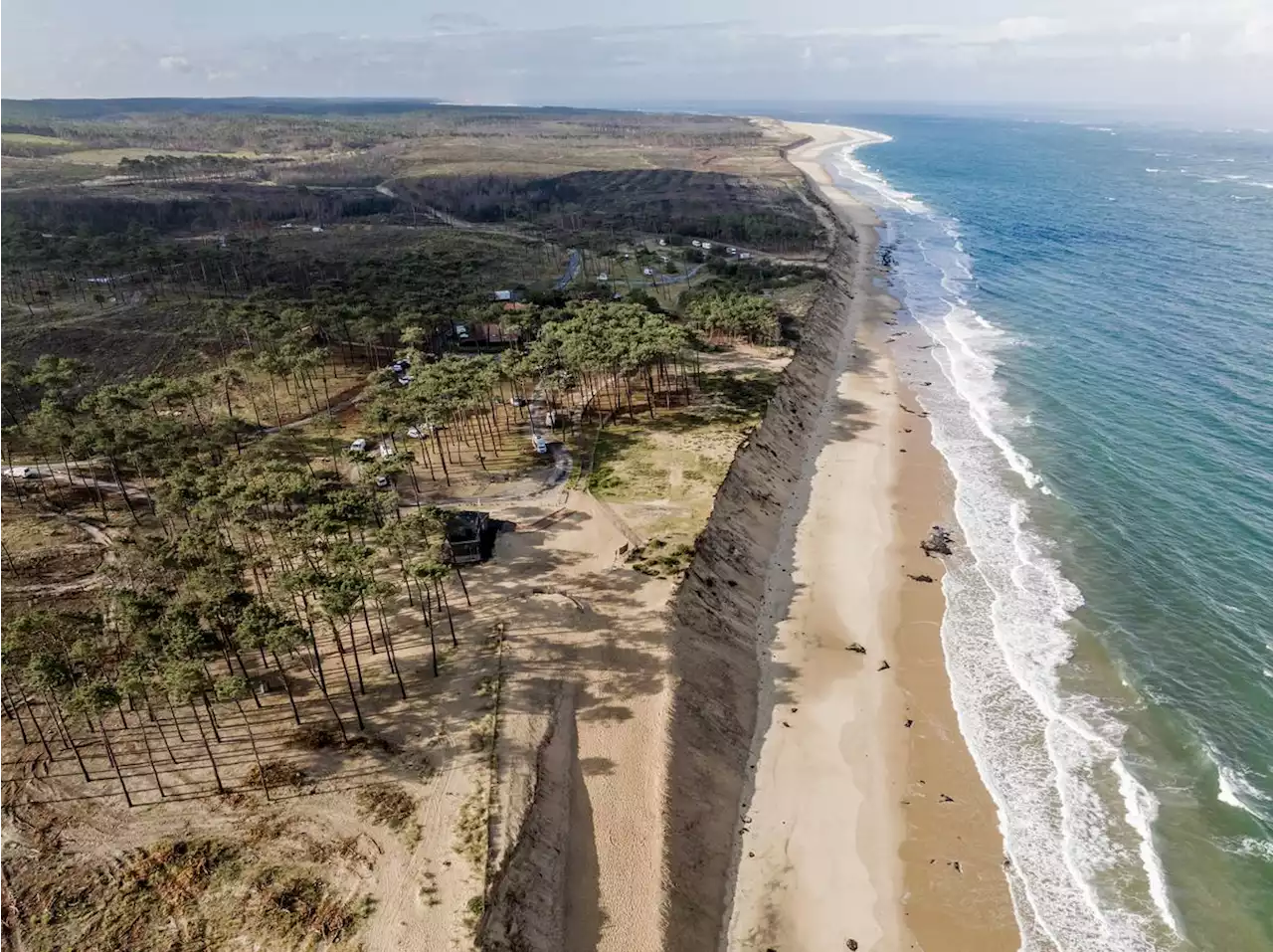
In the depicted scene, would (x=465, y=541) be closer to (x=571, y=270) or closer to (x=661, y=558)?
(x=661, y=558)

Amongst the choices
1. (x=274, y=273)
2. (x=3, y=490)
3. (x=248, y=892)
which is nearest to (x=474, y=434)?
(x=3, y=490)

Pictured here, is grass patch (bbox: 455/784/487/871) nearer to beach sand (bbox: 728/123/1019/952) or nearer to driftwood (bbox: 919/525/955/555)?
beach sand (bbox: 728/123/1019/952)

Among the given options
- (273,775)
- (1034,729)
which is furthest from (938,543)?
(273,775)

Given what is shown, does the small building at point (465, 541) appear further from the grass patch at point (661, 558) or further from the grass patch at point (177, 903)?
the grass patch at point (177, 903)

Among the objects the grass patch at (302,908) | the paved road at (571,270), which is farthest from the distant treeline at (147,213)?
the grass patch at (302,908)

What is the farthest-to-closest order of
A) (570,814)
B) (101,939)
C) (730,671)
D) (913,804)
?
(730,671) < (913,804) < (570,814) < (101,939)

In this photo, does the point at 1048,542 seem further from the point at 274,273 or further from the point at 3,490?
the point at 274,273
